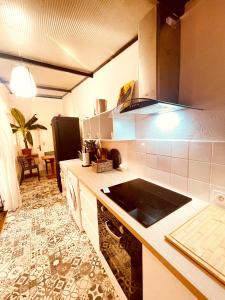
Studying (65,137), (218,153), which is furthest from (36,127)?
(218,153)

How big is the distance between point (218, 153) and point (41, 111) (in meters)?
4.64

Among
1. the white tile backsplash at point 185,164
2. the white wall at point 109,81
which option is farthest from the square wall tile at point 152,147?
the white wall at point 109,81

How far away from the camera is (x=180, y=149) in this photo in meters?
1.07

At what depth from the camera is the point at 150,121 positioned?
4.40ft

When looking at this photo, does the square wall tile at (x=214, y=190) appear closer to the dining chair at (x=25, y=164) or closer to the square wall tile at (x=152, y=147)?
the square wall tile at (x=152, y=147)

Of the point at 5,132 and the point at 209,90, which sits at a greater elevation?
the point at 209,90

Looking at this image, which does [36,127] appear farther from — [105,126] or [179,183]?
[179,183]

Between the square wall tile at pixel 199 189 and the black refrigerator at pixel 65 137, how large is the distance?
2.38 m

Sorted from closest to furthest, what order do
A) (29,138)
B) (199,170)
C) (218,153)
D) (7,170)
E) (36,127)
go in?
(218,153) → (199,170) → (7,170) → (29,138) → (36,127)

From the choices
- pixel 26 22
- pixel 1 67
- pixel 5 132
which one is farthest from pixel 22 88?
pixel 1 67

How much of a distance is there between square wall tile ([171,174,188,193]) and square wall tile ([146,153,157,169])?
8.3 inches

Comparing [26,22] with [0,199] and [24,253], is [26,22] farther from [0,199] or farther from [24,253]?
[0,199]

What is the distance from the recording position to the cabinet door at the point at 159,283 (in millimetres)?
505

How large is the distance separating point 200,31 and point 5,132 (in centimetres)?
269
